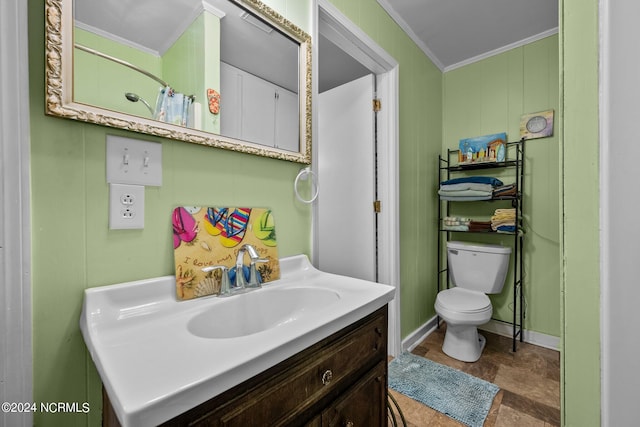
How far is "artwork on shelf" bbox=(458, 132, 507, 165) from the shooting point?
7.00 ft

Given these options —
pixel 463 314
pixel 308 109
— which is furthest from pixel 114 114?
pixel 463 314

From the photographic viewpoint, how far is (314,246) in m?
1.24

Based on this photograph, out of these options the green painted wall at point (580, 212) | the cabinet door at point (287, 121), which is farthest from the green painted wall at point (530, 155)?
the cabinet door at point (287, 121)

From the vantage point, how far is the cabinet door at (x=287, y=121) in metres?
1.11

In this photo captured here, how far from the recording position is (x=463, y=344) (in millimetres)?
1816

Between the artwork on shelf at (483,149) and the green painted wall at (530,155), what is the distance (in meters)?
0.08

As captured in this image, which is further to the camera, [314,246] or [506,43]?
[506,43]

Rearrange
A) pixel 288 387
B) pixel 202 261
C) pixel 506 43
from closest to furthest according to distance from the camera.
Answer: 1. pixel 288 387
2. pixel 202 261
3. pixel 506 43

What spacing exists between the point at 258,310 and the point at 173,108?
719 millimetres

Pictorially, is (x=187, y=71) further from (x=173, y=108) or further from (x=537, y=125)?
(x=537, y=125)

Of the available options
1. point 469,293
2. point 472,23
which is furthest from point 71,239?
point 472,23

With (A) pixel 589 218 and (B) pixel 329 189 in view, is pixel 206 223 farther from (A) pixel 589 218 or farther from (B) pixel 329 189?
(B) pixel 329 189

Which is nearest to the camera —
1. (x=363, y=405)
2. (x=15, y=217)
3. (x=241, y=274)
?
(x=15, y=217)

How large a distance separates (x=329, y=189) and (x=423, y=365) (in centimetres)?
146
